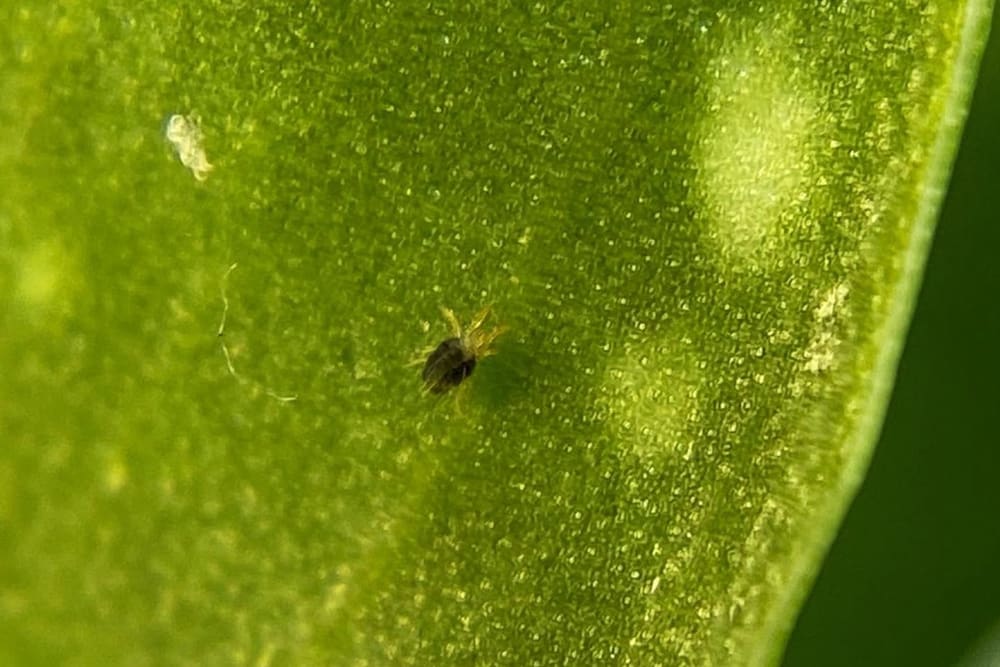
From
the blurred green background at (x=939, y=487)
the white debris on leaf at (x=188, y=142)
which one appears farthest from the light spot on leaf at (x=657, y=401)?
the white debris on leaf at (x=188, y=142)

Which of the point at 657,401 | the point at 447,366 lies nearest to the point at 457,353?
the point at 447,366

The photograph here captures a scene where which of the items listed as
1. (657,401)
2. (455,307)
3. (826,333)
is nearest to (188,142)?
(455,307)

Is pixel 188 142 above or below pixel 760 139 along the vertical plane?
above

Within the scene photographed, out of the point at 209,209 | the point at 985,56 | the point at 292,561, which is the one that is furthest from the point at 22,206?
the point at 985,56

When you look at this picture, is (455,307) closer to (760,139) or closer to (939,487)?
(760,139)

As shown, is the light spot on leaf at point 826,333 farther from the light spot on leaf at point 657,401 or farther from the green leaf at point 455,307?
the light spot on leaf at point 657,401

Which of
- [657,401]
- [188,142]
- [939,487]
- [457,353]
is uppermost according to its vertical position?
[188,142]
